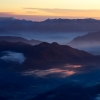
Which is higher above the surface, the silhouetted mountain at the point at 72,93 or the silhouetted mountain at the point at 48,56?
the silhouetted mountain at the point at 48,56

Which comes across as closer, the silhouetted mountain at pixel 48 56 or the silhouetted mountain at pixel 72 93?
the silhouetted mountain at pixel 72 93

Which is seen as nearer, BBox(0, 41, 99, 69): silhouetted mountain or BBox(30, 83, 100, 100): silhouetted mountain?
BBox(30, 83, 100, 100): silhouetted mountain

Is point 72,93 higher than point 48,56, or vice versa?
point 48,56

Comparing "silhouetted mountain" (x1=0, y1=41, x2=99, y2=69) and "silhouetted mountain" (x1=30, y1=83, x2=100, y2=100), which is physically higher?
A: "silhouetted mountain" (x1=0, y1=41, x2=99, y2=69)

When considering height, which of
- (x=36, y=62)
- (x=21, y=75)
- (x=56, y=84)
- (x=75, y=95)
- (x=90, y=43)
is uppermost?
(x=90, y=43)

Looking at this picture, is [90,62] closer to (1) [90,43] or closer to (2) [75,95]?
A: (2) [75,95]

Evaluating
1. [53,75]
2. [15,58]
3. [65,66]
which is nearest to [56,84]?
[53,75]

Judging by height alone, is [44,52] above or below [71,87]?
above

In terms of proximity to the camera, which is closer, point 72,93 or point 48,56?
point 72,93
